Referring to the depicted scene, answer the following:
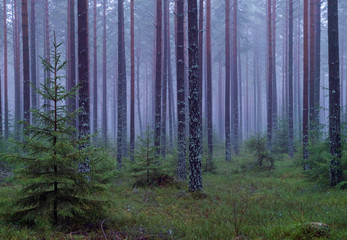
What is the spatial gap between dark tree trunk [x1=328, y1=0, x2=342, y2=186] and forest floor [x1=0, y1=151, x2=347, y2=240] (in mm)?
781

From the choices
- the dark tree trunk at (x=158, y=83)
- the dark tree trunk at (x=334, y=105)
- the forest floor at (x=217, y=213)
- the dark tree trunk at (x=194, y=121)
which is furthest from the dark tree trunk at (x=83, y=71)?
the dark tree trunk at (x=334, y=105)

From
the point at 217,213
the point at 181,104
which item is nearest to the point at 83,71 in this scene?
the point at 181,104

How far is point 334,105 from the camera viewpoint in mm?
9992

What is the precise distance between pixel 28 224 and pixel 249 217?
5.06m

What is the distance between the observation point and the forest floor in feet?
17.7

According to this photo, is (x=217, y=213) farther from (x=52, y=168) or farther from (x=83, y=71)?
(x=83, y=71)

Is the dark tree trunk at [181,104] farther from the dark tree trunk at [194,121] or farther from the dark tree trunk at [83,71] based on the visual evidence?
the dark tree trunk at [83,71]

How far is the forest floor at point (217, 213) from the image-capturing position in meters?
5.40

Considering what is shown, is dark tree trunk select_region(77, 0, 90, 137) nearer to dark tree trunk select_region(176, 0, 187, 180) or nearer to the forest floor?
the forest floor

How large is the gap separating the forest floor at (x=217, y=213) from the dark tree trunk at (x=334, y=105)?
0.78 metres

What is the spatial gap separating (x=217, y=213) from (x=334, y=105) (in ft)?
19.8

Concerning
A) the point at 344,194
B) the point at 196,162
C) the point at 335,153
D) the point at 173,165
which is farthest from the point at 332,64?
the point at 173,165

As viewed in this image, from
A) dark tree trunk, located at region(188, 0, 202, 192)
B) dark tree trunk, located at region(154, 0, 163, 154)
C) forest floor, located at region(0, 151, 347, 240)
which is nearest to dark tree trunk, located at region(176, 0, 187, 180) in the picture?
forest floor, located at region(0, 151, 347, 240)

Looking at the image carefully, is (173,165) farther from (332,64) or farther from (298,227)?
(298,227)
